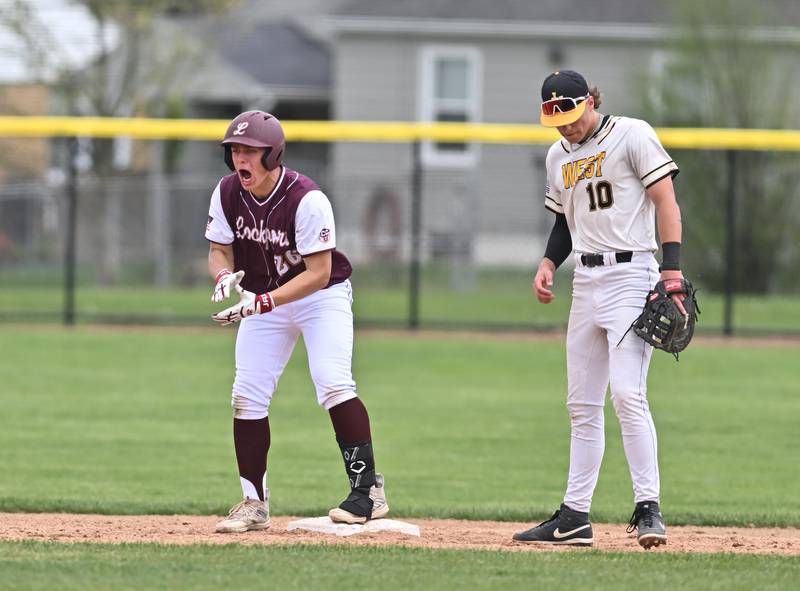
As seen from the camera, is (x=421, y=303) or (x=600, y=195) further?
(x=421, y=303)

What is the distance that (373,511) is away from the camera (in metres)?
6.40

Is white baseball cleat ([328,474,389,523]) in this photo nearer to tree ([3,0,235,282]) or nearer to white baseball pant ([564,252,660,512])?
white baseball pant ([564,252,660,512])

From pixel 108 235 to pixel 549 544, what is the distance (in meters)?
17.6

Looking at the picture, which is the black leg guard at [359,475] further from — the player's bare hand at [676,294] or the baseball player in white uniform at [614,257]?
the player's bare hand at [676,294]

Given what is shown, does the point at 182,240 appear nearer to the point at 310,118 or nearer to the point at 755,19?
the point at 310,118

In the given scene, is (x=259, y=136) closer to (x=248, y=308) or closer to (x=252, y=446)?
(x=248, y=308)

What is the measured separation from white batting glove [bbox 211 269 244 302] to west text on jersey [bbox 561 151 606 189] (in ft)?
4.79

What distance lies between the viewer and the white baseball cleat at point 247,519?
6336 mm

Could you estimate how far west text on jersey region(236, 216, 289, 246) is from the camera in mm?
→ 6234

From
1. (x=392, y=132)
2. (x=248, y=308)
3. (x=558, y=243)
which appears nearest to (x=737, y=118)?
(x=392, y=132)

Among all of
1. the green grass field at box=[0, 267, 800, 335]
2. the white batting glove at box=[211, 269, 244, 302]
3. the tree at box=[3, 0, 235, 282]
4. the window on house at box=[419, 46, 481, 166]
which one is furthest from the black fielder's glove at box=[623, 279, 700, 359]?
the window on house at box=[419, 46, 481, 166]

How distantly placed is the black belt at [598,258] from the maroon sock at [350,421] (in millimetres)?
1192

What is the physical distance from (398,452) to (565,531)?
3430 millimetres

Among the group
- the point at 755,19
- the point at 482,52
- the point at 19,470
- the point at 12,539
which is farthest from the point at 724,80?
the point at 12,539
